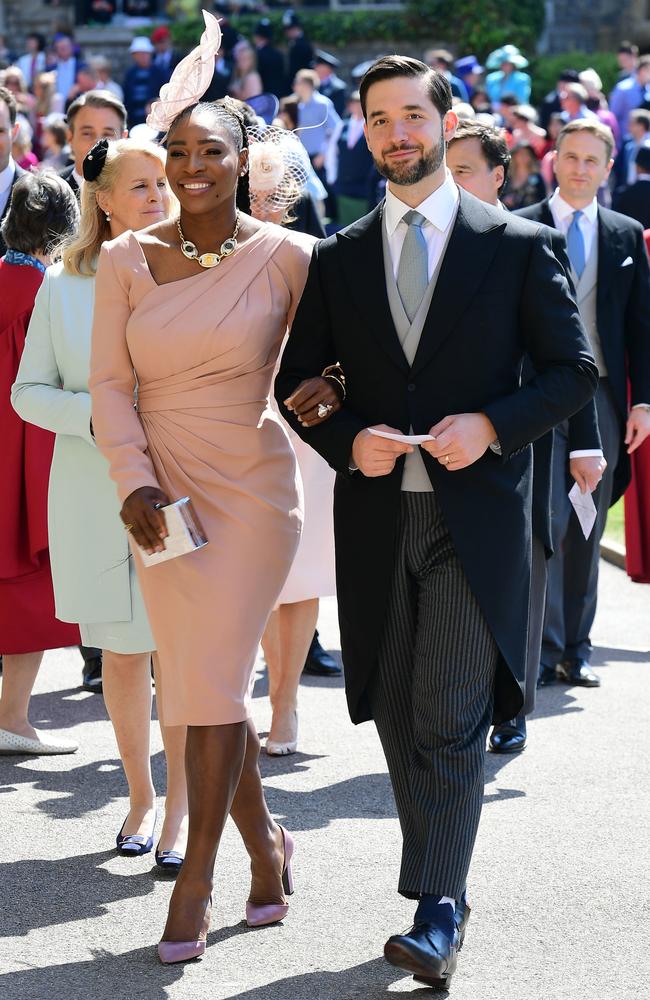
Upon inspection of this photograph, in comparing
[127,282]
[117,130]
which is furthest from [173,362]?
[117,130]

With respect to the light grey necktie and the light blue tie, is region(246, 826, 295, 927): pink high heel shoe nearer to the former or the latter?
the light grey necktie

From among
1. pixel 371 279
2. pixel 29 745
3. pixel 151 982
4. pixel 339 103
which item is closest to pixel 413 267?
pixel 371 279

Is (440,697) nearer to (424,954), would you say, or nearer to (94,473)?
(424,954)

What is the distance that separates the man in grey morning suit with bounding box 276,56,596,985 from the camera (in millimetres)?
3980

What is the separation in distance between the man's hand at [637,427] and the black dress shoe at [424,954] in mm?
3683

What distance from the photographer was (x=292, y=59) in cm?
2350

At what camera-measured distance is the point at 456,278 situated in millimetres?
3986

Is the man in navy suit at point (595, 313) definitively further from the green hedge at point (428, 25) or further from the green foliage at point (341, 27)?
the green foliage at point (341, 27)

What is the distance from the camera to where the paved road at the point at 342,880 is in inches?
159

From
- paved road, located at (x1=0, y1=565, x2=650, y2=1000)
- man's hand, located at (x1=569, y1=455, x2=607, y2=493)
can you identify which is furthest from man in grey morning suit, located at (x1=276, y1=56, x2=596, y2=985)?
man's hand, located at (x1=569, y1=455, x2=607, y2=493)

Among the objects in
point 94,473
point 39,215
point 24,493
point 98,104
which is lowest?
point 24,493

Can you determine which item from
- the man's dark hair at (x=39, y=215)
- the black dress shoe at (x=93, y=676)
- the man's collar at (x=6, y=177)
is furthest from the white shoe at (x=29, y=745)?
the man's collar at (x=6, y=177)

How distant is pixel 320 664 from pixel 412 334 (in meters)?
3.70

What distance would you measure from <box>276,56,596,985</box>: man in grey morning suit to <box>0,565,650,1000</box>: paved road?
12.8 inches
